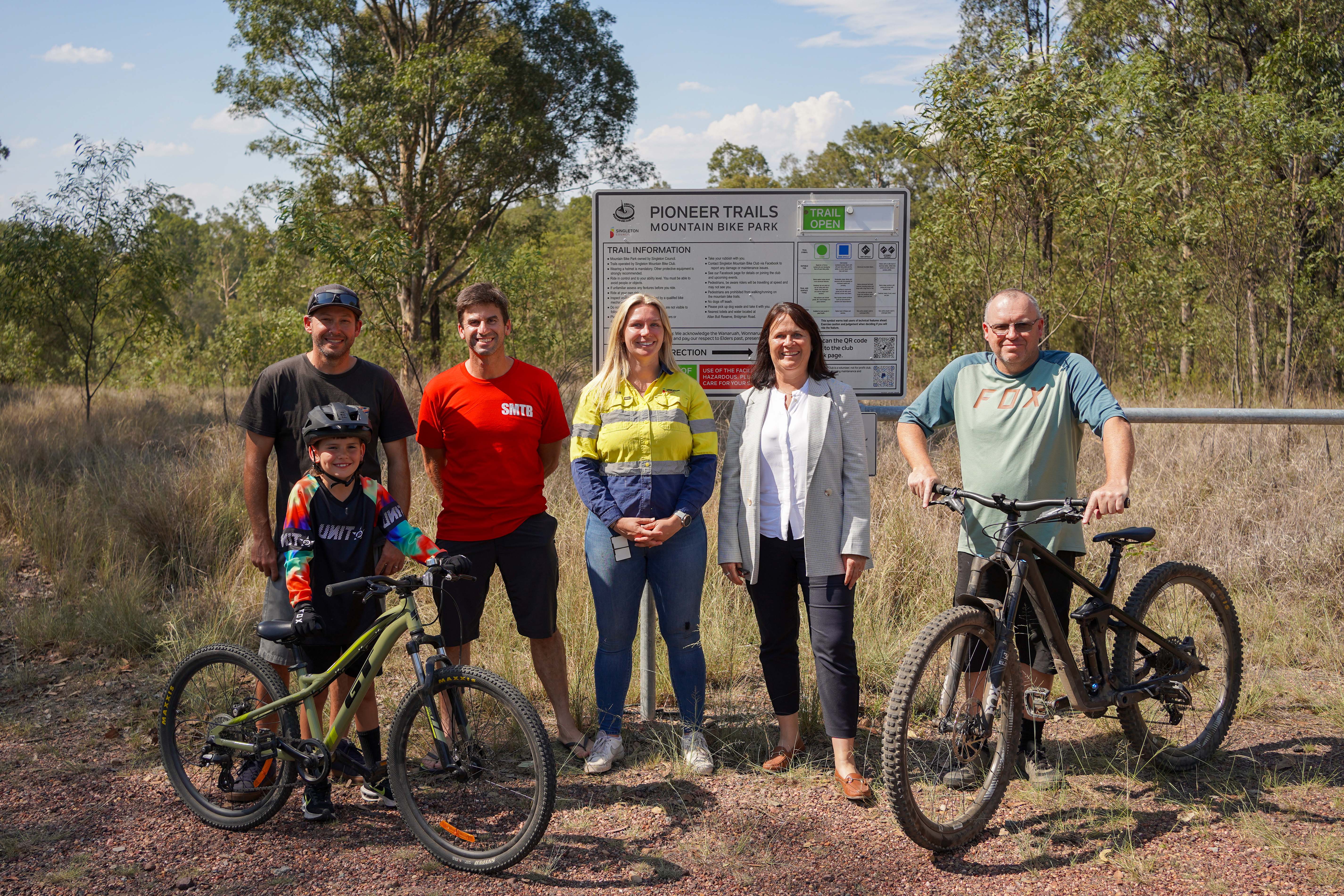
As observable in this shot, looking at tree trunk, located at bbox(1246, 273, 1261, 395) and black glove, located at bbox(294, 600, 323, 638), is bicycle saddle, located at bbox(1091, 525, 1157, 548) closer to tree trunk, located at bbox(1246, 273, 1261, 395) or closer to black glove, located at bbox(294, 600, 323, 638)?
black glove, located at bbox(294, 600, 323, 638)

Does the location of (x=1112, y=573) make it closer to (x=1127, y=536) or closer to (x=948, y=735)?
(x=1127, y=536)

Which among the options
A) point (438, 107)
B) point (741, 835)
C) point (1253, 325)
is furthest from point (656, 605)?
point (438, 107)

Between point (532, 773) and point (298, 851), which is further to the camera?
point (532, 773)

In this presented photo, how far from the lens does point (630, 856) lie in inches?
134

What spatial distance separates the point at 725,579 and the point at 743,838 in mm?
2731

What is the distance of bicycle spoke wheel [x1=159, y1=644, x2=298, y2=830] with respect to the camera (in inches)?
142

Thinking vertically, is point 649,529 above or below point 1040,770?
above

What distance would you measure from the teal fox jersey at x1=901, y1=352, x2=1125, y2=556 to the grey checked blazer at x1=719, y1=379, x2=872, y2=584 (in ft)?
1.32

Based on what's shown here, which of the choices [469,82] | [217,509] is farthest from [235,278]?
[217,509]

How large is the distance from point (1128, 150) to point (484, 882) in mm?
9892

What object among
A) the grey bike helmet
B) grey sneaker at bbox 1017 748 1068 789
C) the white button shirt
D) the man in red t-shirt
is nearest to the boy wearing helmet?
the grey bike helmet

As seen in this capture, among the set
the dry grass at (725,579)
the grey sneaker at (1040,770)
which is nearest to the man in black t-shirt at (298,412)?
the dry grass at (725,579)

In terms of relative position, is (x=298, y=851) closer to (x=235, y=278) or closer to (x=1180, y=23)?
(x=1180, y=23)

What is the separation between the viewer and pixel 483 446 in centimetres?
401
